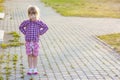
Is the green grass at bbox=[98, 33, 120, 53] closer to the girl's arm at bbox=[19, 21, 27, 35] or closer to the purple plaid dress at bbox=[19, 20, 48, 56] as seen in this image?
the purple plaid dress at bbox=[19, 20, 48, 56]

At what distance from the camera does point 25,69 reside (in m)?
9.52

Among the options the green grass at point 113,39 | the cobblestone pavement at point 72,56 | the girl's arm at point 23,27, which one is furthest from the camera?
the green grass at point 113,39

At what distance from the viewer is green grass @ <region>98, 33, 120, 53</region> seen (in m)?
13.0

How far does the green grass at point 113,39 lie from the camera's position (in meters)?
13.0

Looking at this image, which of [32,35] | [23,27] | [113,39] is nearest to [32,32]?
[32,35]

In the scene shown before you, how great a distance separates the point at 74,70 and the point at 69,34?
6.11 m

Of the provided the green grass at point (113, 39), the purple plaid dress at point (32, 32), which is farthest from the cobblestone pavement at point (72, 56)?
the purple plaid dress at point (32, 32)

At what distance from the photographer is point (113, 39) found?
14.5m

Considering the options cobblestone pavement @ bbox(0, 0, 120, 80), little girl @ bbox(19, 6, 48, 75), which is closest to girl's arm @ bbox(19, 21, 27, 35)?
little girl @ bbox(19, 6, 48, 75)

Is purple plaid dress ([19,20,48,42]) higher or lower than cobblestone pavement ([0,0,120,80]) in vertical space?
higher

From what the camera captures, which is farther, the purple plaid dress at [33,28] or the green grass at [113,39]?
the green grass at [113,39]

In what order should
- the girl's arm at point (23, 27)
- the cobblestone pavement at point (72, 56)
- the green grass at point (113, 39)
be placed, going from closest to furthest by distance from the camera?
the cobblestone pavement at point (72, 56)
the girl's arm at point (23, 27)
the green grass at point (113, 39)

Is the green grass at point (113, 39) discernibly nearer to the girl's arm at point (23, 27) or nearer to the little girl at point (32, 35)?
the little girl at point (32, 35)

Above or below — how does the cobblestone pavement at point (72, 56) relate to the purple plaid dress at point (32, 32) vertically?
below
